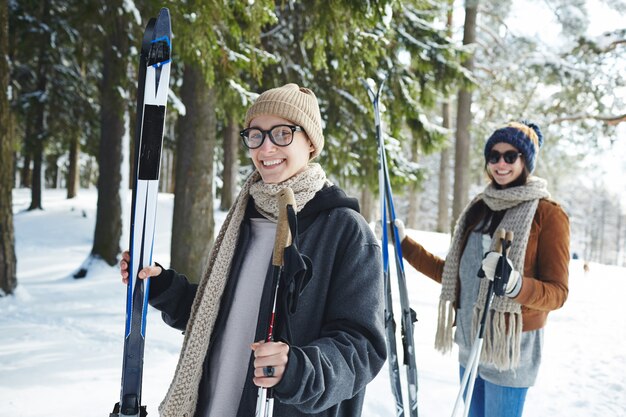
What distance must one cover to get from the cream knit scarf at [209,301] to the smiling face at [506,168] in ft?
4.25

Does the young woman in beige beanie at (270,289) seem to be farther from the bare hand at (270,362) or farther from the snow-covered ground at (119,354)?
the snow-covered ground at (119,354)

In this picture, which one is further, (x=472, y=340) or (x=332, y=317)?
(x=472, y=340)

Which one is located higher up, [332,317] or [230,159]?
[230,159]

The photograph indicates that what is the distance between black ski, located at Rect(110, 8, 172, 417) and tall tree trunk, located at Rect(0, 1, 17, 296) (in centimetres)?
483

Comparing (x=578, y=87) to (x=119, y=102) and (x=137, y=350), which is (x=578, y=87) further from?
(x=137, y=350)

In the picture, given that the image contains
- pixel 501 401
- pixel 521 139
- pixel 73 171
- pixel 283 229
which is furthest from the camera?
pixel 73 171

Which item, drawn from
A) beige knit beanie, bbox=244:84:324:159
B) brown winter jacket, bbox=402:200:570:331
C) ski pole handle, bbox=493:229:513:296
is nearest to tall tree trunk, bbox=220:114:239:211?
brown winter jacket, bbox=402:200:570:331

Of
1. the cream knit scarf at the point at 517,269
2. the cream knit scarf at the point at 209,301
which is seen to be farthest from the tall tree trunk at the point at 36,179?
the cream knit scarf at the point at 209,301

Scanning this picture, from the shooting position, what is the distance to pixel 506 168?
2.49 metres

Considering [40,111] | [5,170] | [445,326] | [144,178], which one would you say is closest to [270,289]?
[144,178]

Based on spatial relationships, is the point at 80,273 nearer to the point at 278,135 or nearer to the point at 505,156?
the point at 505,156

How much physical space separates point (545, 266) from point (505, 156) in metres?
0.57

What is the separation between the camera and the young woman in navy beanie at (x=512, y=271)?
2.29 metres

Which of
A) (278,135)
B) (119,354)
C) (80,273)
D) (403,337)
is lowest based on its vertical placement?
(119,354)
